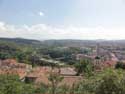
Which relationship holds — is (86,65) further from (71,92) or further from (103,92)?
(103,92)

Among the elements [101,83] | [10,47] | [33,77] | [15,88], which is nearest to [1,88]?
[15,88]

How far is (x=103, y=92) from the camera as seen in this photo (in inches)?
531

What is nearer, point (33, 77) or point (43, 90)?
point (43, 90)

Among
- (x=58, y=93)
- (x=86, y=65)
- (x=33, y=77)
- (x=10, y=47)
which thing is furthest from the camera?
(x=10, y=47)

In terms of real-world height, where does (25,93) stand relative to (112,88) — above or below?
below

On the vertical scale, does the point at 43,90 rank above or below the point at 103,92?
below

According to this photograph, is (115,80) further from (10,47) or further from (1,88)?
(10,47)

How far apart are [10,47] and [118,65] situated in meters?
49.0

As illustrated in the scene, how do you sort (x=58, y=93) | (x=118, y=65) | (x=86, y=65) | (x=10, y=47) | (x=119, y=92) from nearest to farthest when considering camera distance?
(x=119, y=92) < (x=58, y=93) < (x=86, y=65) < (x=118, y=65) < (x=10, y=47)

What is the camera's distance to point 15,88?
16391mm

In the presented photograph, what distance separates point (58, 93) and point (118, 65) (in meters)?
24.6

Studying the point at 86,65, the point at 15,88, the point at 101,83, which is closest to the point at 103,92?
the point at 101,83

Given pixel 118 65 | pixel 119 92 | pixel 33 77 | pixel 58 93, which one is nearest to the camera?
pixel 119 92

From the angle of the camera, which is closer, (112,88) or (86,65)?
(112,88)
